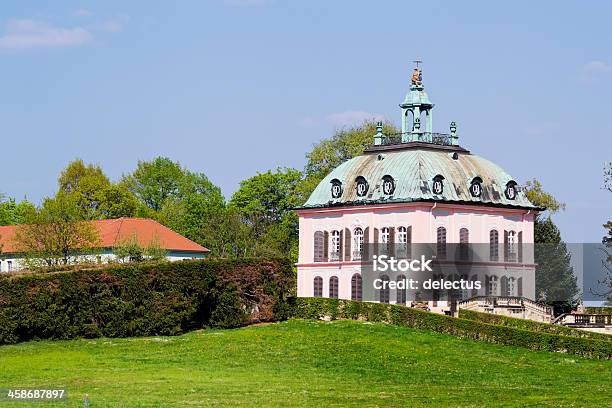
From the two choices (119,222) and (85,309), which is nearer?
(85,309)

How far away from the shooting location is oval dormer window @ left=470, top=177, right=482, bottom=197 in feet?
268

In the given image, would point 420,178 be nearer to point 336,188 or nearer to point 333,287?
point 336,188

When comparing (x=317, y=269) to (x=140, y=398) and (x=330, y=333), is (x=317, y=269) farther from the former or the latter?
(x=140, y=398)

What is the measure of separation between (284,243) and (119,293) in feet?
188

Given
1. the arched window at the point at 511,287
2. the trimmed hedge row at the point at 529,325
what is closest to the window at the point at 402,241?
the arched window at the point at 511,287

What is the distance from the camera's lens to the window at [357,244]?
82188mm

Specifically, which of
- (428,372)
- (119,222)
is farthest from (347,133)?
(428,372)

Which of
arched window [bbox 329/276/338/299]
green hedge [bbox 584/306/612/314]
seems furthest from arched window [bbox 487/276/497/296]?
arched window [bbox 329/276/338/299]

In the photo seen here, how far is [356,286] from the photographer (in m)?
82.3

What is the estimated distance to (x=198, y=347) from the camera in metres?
50.4

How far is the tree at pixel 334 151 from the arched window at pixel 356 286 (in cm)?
2523

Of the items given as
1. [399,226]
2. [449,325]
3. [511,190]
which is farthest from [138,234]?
[449,325]

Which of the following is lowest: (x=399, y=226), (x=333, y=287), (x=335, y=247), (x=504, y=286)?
(x=333, y=287)

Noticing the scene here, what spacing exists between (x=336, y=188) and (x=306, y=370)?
4000 cm
